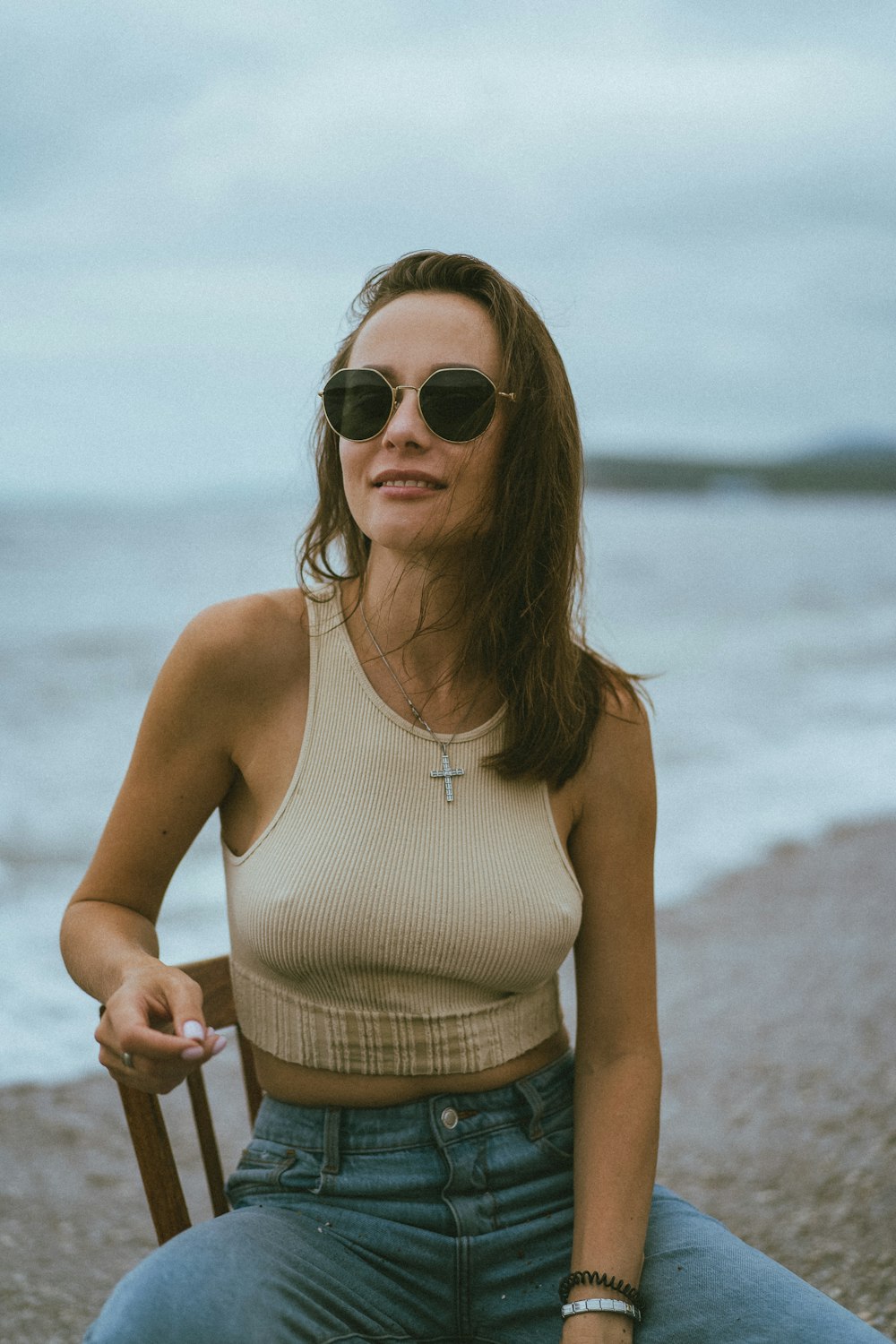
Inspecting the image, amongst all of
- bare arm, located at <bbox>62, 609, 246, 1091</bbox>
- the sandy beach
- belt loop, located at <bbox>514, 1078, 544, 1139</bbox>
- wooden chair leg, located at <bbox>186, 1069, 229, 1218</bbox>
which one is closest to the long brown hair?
bare arm, located at <bbox>62, 609, 246, 1091</bbox>

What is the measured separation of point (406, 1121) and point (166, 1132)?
0.37m

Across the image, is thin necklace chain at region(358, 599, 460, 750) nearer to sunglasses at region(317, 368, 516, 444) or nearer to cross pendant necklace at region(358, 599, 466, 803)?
cross pendant necklace at region(358, 599, 466, 803)

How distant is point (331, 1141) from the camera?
74.5 inches

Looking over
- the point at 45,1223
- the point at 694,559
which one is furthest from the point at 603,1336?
the point at 694,559

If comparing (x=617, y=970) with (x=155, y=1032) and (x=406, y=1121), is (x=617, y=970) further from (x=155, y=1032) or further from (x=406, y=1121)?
(x=155, y=1032)

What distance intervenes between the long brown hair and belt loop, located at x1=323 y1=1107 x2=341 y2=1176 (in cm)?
64

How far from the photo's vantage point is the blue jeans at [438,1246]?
5.57 feet

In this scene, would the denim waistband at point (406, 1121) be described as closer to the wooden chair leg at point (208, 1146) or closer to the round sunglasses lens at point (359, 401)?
the wooden chair leg at point (208, 1146)

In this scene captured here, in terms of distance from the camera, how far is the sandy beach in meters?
3.23

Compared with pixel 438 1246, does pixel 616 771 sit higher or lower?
higher

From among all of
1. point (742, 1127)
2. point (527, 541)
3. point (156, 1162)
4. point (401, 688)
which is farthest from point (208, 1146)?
point (742, 1127)

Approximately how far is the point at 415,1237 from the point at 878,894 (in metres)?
5.33

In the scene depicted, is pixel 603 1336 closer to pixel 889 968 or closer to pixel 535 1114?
pixel 535 1114

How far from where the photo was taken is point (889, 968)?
5477 mm
